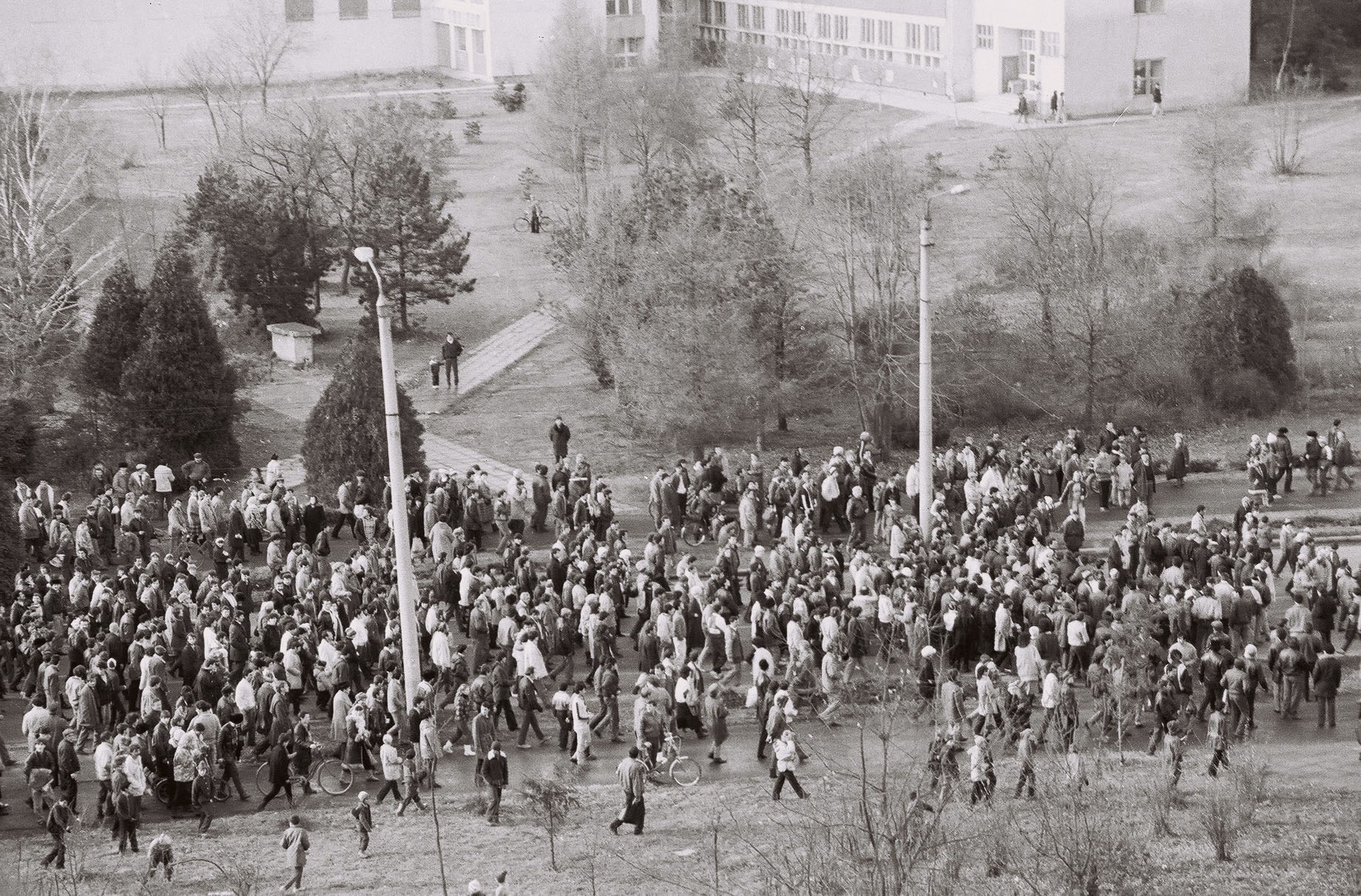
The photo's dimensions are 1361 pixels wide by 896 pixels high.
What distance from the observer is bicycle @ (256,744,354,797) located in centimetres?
2108

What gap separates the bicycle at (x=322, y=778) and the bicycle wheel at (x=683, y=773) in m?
3.64

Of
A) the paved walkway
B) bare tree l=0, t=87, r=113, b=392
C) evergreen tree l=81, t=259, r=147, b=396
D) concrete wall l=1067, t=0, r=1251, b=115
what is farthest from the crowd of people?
concrete wall l=1067, t=0, r=1251, b=115

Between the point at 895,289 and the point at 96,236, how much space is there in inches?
914

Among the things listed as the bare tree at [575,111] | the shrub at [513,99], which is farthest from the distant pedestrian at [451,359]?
the shrub at [513,99]

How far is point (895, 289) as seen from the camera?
35.9 metres

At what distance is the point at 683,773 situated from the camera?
69.9 feet

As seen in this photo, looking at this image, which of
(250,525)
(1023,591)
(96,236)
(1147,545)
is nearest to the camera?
(1023,591)

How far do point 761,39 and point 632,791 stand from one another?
5515 cm

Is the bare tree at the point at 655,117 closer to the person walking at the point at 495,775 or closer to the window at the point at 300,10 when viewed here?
the window at the point at 300,10

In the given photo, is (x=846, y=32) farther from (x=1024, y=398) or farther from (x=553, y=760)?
(x=553, y=760)

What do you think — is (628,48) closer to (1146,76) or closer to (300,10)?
(300,10)

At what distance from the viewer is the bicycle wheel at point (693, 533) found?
97.1ft

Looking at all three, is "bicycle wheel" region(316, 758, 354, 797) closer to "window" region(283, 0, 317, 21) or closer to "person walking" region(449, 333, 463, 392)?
"person walking" region(449, 333, 463, 392)

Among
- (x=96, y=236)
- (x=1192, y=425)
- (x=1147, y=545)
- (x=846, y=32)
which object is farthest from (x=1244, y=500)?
(x=846, y=32)
